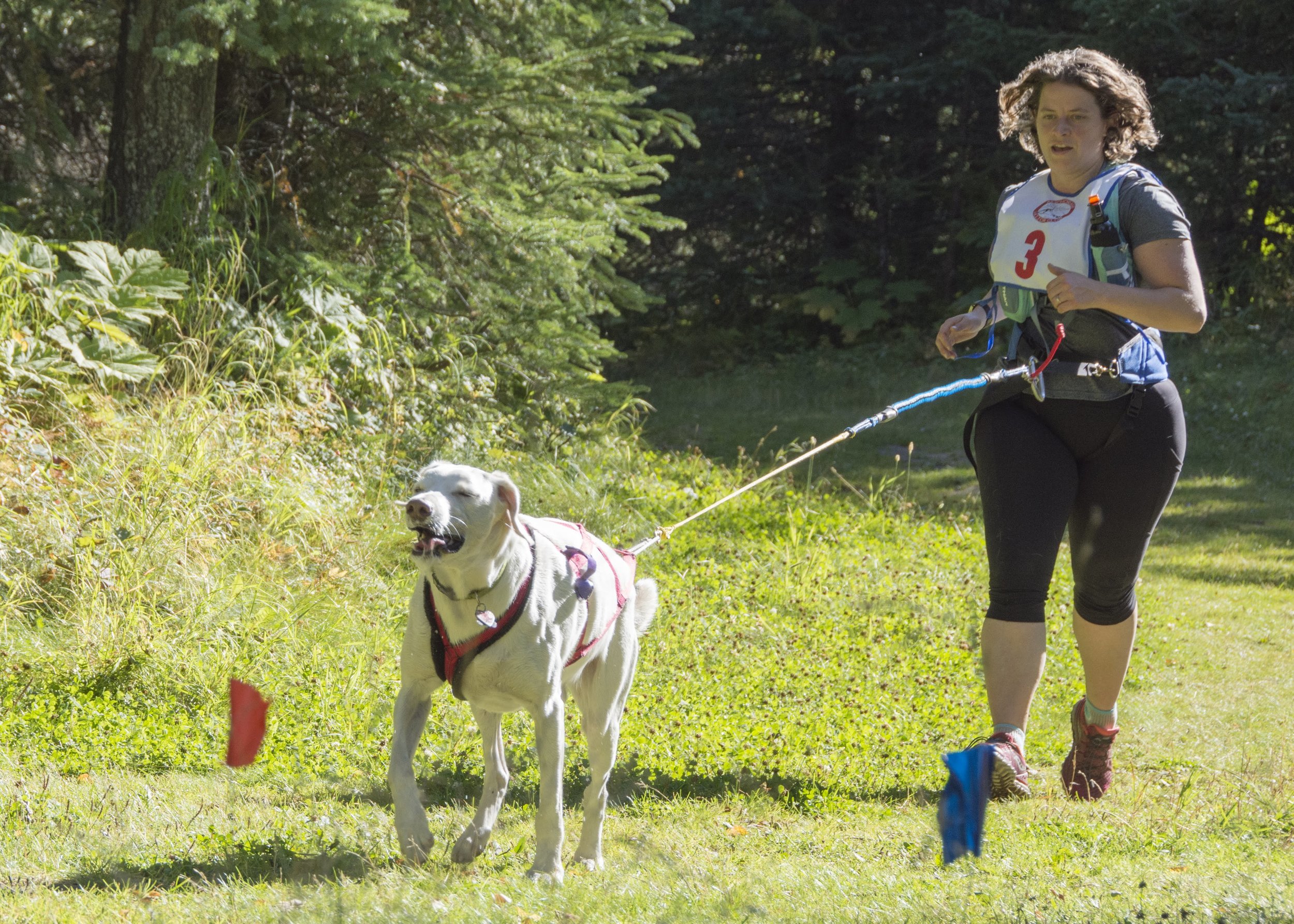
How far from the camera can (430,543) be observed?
10.0 ft

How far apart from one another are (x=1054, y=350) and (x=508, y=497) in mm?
1836

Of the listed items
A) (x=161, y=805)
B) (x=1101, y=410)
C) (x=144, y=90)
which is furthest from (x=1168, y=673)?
(x=144, y=90)

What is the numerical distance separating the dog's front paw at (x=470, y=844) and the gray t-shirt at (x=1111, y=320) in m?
2.22

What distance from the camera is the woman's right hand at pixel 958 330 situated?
4230mm

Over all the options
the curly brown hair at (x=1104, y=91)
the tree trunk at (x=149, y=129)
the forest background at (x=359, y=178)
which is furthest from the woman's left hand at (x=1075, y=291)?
the tree trunk at (x=149, y=129)

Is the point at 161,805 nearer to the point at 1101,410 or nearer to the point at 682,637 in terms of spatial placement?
the point at 682,637

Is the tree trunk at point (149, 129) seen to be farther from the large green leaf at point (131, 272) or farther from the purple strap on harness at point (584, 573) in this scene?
the purple strap on harness at point (584, 573)

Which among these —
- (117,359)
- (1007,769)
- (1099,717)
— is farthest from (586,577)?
(117,359)

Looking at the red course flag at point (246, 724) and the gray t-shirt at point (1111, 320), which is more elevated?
the gray t-shirt at point (1111, 320)

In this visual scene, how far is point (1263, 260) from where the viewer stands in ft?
48.8

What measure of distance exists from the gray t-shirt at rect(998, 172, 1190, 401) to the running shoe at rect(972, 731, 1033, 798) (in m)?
1.12

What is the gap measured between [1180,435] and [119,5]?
6451mm

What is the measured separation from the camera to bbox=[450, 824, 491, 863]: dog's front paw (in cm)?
349

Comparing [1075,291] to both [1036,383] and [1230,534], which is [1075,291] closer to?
[1036,383]
